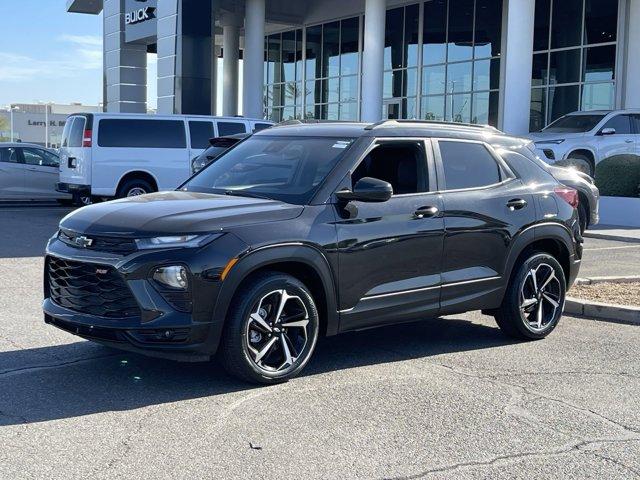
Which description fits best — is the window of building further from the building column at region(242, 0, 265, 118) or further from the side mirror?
the side mirror

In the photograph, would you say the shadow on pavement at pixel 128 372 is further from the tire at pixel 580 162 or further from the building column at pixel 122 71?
the building column at pixel 122 71

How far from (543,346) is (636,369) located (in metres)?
0.88

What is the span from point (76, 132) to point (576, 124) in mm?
11860

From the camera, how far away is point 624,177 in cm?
1780


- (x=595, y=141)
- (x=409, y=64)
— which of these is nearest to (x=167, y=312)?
(x=595, y=141)

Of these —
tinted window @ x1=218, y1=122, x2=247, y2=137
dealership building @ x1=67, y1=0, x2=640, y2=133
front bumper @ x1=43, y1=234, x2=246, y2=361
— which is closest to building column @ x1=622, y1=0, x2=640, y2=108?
dealership building @ x1=67, y1=0, x2=640, y2=133

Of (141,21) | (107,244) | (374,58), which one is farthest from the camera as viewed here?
(141,21)

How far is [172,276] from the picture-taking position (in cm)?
529

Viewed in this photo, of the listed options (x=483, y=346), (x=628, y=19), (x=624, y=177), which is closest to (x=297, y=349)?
(x=483, y=346)

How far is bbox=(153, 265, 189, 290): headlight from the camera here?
5.28 metres

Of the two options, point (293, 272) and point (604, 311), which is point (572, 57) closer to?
point (604, 311)

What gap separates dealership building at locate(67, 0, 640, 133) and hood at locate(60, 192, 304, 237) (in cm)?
1964

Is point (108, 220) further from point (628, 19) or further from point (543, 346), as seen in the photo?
point (628, 19)

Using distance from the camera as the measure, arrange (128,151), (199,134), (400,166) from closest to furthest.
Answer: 1. (400,166)
2. (128,151)
3. (199,134)
